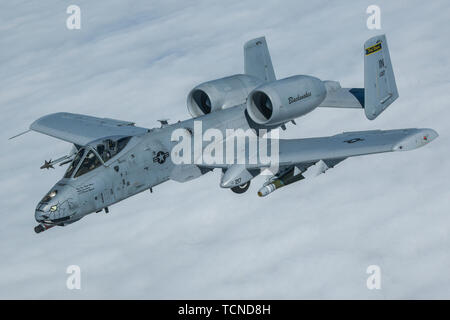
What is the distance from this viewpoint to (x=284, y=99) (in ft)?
54.6

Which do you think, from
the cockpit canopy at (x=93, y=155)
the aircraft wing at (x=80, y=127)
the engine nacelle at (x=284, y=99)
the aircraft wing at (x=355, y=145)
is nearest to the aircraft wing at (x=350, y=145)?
the aircraft wing at (x=355, y=145)

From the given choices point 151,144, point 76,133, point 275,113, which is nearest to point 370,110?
point 275,113

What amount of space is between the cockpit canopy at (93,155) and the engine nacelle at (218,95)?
3754 mm

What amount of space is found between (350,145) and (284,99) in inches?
87.7

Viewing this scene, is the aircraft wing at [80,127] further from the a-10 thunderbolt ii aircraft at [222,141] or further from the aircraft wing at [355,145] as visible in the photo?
the aircraft wing at [355,145]

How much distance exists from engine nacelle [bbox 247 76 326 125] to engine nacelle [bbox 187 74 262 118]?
4.31ft

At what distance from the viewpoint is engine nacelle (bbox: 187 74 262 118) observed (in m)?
18.2

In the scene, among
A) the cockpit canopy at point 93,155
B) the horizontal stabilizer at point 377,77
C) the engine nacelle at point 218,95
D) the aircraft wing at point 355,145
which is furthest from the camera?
the engine nacelle at point 218,95

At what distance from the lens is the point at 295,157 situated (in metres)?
15.7

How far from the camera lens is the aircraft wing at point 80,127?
17.7m

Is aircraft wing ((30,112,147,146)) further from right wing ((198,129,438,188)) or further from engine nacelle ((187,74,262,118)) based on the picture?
right wing ((198,129,438,188))

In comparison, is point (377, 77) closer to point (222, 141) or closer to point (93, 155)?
point (222, 141)

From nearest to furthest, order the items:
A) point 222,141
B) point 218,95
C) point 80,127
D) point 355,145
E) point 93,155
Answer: point 93,155, point 355,145, point 222,141, point 218,95, point 80,127

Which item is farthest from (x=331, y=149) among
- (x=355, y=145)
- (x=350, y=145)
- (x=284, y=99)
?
(x=284, y=99)
